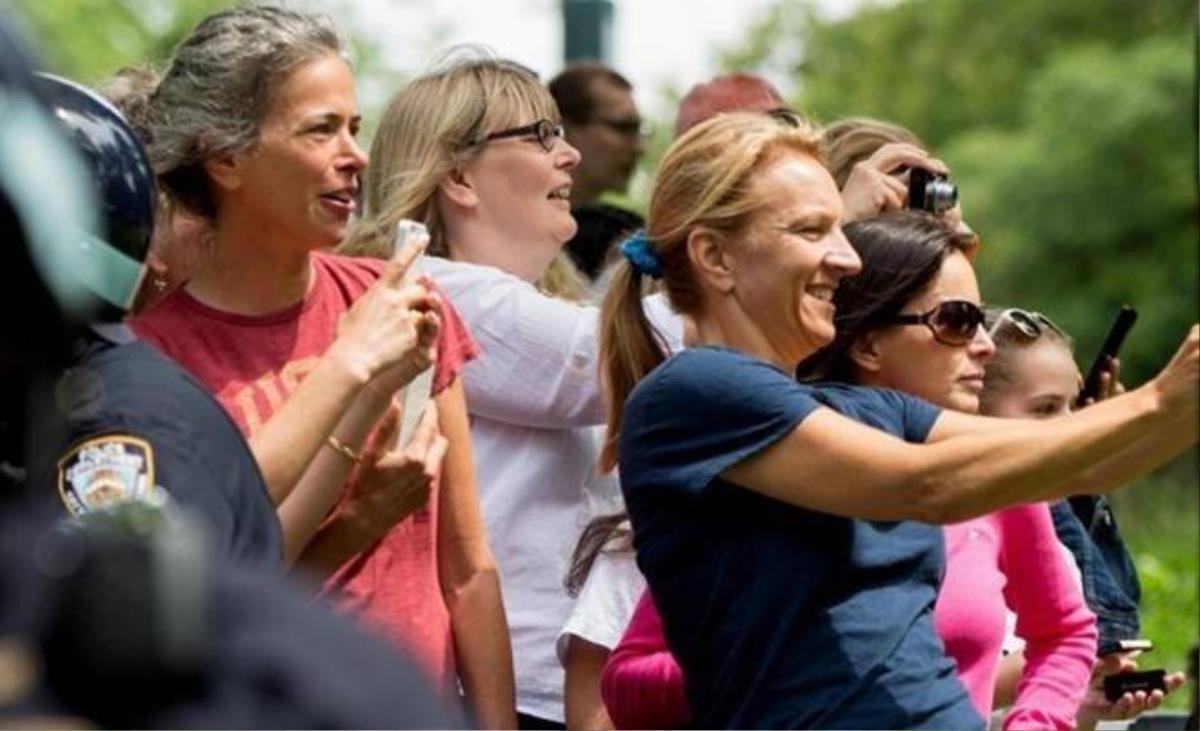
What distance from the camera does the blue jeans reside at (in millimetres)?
6090

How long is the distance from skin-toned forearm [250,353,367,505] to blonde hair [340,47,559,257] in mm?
1232

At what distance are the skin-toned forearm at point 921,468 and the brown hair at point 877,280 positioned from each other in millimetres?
796

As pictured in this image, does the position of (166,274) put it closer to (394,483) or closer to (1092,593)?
(394,483)

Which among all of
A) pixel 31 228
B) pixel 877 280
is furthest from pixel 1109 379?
pixel 31 228

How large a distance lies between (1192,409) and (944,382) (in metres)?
1.03

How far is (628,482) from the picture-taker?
4.47 metres

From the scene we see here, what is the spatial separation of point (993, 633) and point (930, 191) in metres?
1.11

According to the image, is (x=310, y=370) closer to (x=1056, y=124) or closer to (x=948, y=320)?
(x=948, y=320)

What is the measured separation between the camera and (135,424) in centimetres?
386

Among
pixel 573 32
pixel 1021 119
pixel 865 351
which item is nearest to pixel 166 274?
pixel 865 351

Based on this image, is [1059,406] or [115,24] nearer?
[1059,406]

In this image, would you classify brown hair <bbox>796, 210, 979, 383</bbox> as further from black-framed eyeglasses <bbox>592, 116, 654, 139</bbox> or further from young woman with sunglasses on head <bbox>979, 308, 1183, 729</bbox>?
black-framed eyeglasses <bbox>592, 116, 654, 139</bbox>

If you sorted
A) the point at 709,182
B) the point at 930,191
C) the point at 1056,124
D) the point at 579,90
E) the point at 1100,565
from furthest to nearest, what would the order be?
the point at 1056,124
the point at 579,90
the point at 1100,565
the point at 930,191
the point at 709,182

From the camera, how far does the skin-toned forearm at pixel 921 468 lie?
13.9 feet
